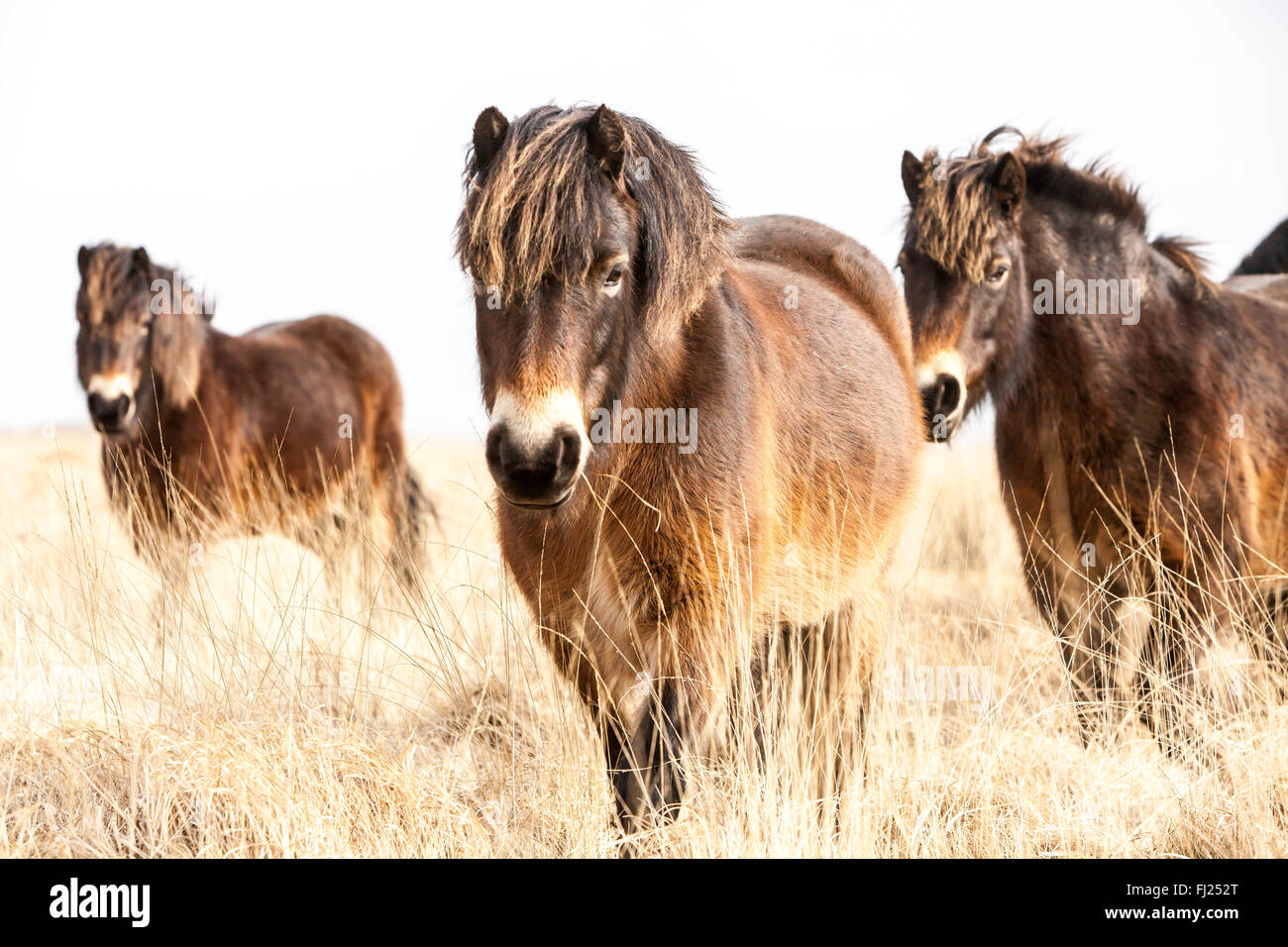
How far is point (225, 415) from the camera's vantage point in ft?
25.5

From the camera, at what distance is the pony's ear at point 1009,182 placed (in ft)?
15.4

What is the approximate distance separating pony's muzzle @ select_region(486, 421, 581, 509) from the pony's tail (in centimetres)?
640

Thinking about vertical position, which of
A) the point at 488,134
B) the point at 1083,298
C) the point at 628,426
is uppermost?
the point at 488,134

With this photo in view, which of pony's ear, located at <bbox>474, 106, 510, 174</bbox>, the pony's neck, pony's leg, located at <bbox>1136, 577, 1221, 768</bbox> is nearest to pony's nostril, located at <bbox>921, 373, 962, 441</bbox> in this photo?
the pony's neck

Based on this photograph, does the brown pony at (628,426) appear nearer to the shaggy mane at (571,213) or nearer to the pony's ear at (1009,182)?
the shaggy mane at (571,213)

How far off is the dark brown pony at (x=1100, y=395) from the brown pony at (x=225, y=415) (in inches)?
111

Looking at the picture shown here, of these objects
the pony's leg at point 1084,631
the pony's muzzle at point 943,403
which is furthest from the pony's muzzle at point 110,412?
the pony's leg at point 1084,631

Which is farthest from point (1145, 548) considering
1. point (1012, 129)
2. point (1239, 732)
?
point (1012, 129)

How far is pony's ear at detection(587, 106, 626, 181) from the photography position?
2789 mm

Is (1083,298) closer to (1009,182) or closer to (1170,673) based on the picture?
(1009,182)

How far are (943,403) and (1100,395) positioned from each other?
0.69m

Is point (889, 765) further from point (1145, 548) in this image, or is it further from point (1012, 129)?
point (1012, 129)

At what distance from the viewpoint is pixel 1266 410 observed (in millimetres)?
4805

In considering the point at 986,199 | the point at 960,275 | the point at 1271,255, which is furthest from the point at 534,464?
the point at 1271,255
